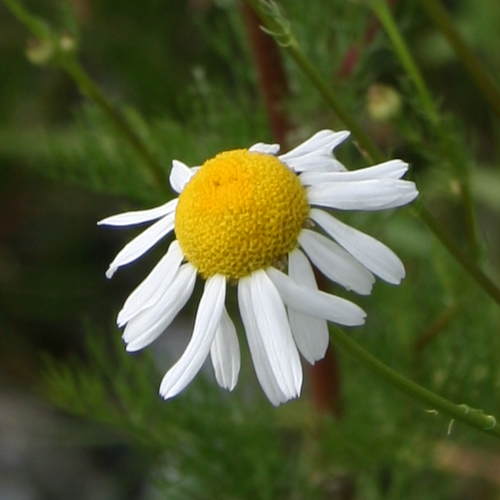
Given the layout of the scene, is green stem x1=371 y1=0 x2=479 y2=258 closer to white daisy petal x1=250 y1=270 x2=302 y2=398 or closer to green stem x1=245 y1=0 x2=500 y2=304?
green stem x1=245 y1=0 x2=500 y2=304

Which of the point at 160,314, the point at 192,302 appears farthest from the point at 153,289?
the point at 192,302

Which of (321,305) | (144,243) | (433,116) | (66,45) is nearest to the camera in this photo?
(321,305)

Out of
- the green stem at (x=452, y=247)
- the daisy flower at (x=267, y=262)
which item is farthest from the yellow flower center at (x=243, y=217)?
the green stem at (x=452, y=247)

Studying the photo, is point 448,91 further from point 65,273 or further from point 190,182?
point 190,182

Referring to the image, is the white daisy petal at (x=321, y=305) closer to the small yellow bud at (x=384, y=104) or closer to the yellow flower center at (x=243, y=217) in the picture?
the yellow flower center at (x=243, y=217)

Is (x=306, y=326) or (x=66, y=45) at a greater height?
(x=66, y=45)

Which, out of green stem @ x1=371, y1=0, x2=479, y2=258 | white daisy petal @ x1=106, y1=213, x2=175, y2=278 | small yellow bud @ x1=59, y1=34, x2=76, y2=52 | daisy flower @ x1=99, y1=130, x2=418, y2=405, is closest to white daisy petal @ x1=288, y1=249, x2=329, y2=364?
daisy flower @ x1=99, y1=130, x2=418, y2=405

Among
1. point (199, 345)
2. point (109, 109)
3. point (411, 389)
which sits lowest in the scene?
point (411, 389)

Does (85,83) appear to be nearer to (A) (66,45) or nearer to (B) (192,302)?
(A) (66,45)
